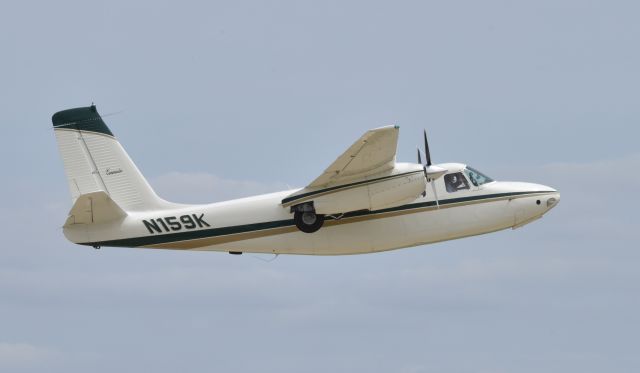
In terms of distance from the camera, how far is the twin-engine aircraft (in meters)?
41.6

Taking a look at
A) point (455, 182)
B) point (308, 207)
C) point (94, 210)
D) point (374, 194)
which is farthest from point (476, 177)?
point (94, 210)

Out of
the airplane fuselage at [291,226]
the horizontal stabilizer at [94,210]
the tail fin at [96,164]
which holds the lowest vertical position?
the airplane fuselage at [291,226]

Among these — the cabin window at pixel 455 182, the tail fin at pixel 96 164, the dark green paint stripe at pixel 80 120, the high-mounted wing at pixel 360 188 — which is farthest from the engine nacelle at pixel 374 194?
the dark green paint stripe at pixel 80 120

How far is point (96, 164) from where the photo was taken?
43812mm

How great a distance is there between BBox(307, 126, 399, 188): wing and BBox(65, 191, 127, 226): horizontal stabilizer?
278 inches

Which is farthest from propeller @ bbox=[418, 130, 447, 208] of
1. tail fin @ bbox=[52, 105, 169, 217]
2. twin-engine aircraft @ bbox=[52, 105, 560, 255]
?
tail fin @ bbox=[52, 105, 169, 217]

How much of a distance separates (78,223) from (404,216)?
11846 mm

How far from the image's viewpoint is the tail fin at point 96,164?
43438mm

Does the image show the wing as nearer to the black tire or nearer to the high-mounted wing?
the high-mounted wing

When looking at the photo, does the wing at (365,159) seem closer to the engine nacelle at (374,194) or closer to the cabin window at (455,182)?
the engine nacelle at (374,194)

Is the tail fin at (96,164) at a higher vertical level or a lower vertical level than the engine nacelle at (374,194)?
higher

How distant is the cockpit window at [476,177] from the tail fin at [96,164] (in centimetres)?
1140

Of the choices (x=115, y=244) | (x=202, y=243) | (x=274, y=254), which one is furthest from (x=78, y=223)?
(x=274, y=254)

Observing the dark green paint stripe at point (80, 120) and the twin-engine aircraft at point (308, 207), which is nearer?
the twin-engine aircraft at point (308, 207)
